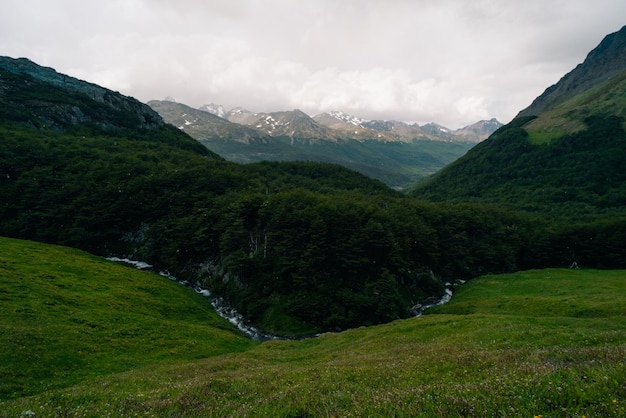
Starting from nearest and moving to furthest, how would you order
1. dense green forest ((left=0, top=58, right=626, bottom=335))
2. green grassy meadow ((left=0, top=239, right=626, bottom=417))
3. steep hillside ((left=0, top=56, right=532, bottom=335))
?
green grassy meadow ((left=0, top=239, right=626, bottom=417))
steep hillside ((left=0, top=56, right=532, bottom=335))
dense green forest ((left=0, top=58, right=626, bottom=335))

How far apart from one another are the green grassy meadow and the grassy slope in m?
0.21

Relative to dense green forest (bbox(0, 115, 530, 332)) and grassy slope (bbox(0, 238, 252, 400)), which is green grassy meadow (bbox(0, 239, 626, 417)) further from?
dense green forest (bbox(0, 115, 530, 332))

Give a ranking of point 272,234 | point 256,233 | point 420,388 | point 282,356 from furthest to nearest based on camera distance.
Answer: point 256,233, point 272,234, point 282,356, point 420,388

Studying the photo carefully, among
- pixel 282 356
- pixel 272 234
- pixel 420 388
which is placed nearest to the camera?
pixel 420 388

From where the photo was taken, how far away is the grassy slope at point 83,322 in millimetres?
30609

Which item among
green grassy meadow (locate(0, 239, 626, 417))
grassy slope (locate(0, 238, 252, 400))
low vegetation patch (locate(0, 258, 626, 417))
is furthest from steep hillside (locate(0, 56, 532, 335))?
low vegetation patch (locate(0, 258, 626, 417))

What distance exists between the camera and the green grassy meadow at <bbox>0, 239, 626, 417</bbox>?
10781 millimetres

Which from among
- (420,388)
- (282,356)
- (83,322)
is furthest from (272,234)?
(420,388)

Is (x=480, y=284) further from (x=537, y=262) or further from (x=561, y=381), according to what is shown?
(x=561, y=381)

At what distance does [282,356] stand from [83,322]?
26.7 meters

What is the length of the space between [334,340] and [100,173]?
105499mm

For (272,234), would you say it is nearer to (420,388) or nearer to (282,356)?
(282,356)

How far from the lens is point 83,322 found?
42625 millimetres

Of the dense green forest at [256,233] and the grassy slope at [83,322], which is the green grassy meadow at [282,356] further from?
the dense green forest at [256,233]
